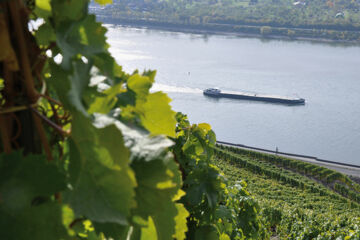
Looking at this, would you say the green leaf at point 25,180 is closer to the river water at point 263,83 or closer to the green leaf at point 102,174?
the green leaf at point 102,174

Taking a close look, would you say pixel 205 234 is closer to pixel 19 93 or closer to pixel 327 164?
pixel 19 93

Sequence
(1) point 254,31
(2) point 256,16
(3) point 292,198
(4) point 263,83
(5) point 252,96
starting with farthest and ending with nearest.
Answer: (2) point 256,16 → (1) point 254,31 → (4) point 263,83 → (5) point 252,96 → (3) point 292,198

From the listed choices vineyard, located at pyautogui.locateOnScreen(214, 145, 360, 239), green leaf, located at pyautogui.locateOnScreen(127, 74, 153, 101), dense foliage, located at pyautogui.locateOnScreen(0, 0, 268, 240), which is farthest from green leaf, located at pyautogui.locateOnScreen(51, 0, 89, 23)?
vineyard, located at pyautogui.locateOnScreen(214, 145, 360, 239)

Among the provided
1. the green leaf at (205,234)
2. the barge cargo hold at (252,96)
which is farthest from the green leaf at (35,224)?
the barge cargo hold at (252,96)

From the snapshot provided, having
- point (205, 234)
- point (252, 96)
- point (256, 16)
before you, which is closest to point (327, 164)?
point (252, 96)

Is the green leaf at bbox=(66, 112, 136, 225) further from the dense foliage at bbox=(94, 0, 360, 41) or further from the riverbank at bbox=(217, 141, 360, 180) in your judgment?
the dense foliage at bbox=(94, 0, 360, 41)

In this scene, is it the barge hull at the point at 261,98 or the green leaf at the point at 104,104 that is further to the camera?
the barge hull at the point at 261,98
